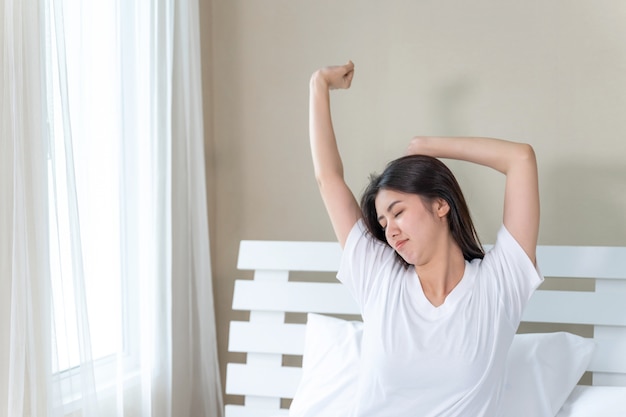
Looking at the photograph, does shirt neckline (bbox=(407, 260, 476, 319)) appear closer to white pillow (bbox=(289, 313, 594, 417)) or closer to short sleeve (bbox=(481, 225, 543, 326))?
short sleeve (bbox=(481, 225, 543, 326))

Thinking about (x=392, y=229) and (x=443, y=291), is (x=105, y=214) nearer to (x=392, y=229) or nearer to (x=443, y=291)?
(x=392, y=229)

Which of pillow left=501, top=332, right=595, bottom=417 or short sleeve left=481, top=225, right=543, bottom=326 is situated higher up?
short sleeve left=481, top=225, right=543, bottom=326

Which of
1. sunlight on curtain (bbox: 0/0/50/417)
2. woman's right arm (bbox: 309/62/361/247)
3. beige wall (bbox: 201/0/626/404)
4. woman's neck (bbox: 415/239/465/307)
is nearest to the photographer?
sunlight on curtain (bbox: 0/0/50/417)

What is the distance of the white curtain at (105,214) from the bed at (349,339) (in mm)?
240

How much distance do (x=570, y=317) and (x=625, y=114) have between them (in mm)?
644

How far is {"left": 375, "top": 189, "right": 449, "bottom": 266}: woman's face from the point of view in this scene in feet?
5.87

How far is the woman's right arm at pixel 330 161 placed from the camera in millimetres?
1979

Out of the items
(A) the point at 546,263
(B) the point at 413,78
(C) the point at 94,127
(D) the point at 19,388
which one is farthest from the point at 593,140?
(D) the point at 19,388

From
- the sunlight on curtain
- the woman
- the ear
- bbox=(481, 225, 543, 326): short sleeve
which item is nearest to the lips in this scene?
the woman

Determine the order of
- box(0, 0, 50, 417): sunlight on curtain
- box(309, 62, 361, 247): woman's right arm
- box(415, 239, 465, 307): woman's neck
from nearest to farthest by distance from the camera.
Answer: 1. box(0, 0, 50, 417): sunlight on curtain
2. box(415, 239, 465, 307): woman's neck
3. box(309, 62, 361, 247): woman's right arm

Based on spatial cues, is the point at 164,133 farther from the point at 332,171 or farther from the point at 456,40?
the point at 456,40

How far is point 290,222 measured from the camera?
2709mm

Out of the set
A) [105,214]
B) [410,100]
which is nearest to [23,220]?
[105,214]

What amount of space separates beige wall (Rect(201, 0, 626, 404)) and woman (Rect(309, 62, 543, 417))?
21.6 inches
